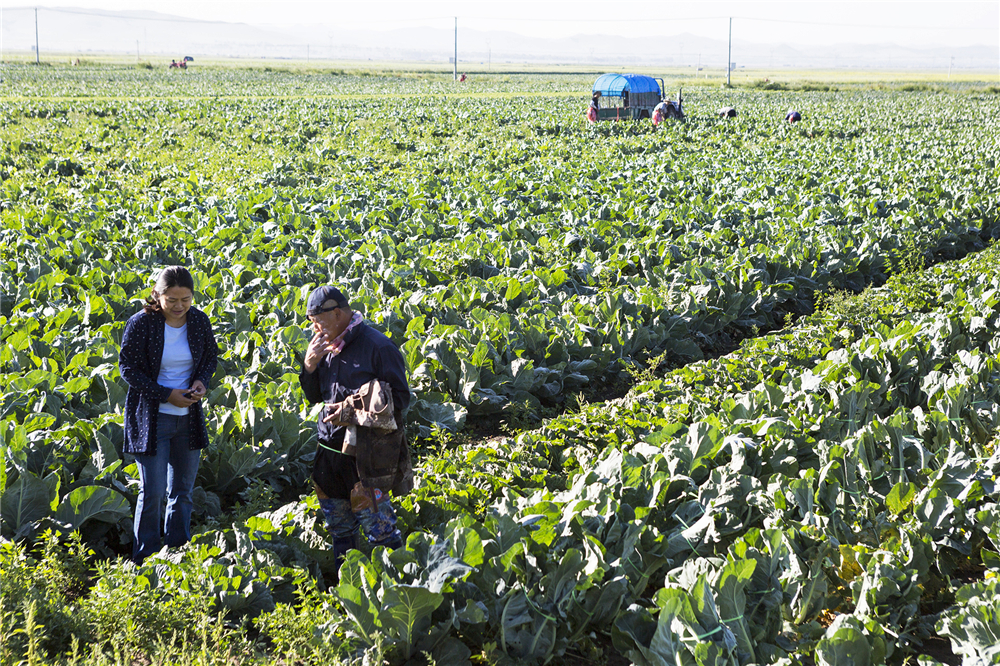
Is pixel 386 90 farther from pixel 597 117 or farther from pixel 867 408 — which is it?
pixel 867 408

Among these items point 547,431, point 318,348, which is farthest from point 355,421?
point 547,431

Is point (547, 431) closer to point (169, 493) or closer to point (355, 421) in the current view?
point (355, 421)

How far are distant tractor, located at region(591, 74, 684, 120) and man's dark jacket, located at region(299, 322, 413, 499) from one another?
29.4 metres

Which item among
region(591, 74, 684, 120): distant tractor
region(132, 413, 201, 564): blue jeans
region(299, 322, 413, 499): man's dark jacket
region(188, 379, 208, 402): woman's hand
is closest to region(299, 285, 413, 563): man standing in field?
region(299, 322, 413, 499): man's dark jacket

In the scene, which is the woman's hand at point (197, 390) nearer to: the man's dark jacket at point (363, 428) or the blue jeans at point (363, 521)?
the man's dark jacket at point (363, 428)

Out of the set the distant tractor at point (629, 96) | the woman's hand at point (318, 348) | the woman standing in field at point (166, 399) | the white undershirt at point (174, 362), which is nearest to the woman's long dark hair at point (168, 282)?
the woman standing in field at point (166, 399)

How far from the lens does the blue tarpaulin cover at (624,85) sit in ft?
111

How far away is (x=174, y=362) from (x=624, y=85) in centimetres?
3227

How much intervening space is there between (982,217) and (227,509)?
1406 cm

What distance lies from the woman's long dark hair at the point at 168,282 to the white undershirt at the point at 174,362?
120mm

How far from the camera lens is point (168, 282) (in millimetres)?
4070

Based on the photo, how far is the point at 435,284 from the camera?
9.52 metres

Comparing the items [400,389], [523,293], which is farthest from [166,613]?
[523,293]

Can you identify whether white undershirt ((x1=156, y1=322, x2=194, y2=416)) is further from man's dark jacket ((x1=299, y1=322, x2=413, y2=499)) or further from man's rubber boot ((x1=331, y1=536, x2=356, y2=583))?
man's rubber boot ((x1=331, y1=536, x2=356, y2=583))
